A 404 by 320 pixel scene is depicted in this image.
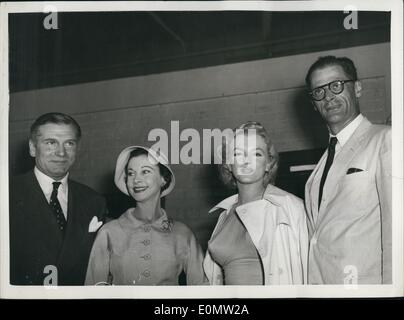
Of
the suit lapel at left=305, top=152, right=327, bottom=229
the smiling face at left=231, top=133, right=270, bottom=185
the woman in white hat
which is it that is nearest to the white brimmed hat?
the woman in white hat

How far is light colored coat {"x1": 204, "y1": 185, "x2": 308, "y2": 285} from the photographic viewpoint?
3168mm

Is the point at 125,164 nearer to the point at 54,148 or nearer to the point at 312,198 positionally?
the point at 54,148

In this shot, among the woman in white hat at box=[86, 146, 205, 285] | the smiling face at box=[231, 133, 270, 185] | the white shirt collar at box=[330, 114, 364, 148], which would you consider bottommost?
the woman in white hat at box=[86, 146, 205, 285]

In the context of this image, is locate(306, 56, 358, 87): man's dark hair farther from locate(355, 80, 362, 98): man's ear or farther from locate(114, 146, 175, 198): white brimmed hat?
locate(114, 146, 175, 198): white brimmed hat

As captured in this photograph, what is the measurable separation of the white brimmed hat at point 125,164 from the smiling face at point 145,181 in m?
0.03

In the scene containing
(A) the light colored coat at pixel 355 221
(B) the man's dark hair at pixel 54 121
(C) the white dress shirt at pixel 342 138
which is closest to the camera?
(A) the light colored coat at pixel 355 221

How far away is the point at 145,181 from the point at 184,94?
590 millimetres

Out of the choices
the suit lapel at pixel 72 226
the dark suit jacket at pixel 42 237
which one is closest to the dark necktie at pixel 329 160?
the dark suit jacket at pixel 42 237

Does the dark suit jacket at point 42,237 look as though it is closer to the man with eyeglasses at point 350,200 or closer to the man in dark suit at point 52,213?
the man in dark suit at point 52,213

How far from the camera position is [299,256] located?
10.4 ft

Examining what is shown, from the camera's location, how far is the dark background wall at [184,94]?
10.8ft

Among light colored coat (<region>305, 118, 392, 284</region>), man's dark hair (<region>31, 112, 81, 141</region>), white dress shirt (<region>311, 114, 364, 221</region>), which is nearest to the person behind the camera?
light colored coat (<region>305, 118, 392, 284</region>)

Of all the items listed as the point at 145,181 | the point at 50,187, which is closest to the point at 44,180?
the point at 50,187
